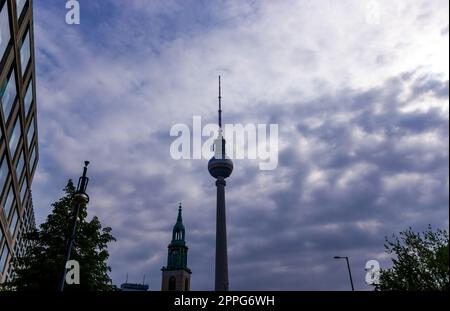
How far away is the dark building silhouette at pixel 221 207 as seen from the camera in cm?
8819

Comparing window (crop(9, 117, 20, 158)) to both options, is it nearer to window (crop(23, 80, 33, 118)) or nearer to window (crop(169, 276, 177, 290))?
window (crop(23, 80, 33, 118))

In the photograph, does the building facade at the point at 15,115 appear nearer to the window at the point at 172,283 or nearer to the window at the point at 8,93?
the window at the point at 8,93

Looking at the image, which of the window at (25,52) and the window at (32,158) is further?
the window at (32,158)

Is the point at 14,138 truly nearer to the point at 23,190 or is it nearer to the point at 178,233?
the point at 23,190

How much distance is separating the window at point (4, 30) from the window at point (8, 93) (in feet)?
8.79

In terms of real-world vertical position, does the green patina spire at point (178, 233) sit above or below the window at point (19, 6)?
above

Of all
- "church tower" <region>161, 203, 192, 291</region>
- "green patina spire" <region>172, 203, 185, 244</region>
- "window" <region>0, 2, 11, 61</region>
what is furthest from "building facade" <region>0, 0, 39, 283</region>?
"green patina spire" <region>172, 203, 185, 244</region>

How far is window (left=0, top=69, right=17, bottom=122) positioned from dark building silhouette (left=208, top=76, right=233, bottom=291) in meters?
69.6

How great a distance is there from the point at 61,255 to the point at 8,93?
15.2 m

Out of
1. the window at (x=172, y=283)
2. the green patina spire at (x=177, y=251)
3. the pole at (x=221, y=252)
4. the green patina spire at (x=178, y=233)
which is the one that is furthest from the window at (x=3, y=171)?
the green patina spire at (x=178, y=233)

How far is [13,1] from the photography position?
Answer: 24828 millimetres

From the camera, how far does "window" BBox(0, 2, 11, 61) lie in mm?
23608

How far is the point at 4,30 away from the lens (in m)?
24.3
